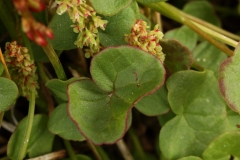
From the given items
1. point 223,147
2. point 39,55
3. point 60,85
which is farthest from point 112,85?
point 223,147

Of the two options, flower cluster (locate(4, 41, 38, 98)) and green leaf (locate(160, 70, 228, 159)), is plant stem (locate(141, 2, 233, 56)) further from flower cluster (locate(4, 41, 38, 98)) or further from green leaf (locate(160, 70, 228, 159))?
flower cluster (locate(4, 41, 38, 98))

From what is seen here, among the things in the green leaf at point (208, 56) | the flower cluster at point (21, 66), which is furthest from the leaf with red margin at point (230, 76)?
the flower cluster at point (21, 66)

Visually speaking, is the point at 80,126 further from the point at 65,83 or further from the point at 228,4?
the point at 228,4

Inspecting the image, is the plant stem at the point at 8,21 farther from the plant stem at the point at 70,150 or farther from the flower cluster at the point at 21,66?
the plant stem at the point at 70,150

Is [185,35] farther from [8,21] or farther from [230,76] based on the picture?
[8,21]

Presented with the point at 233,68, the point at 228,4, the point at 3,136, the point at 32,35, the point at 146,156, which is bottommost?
the point at 146,156

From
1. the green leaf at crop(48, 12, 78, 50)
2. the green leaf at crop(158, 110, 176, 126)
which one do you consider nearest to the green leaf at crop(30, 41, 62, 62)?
the green leaf at crop(48, 12, 78, 50)

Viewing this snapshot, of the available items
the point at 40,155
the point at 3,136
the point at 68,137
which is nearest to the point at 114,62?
the point at 68,137
